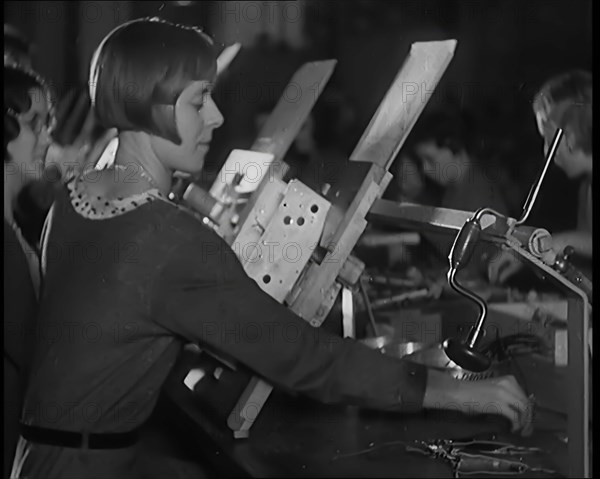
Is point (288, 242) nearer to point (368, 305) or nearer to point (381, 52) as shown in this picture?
point (368, 305)

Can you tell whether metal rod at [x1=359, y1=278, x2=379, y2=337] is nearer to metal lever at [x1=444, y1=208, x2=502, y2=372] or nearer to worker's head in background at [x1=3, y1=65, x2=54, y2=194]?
metal lever at [x1=444, y1=208, x2=502, y2=372]

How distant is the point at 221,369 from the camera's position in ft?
4.12

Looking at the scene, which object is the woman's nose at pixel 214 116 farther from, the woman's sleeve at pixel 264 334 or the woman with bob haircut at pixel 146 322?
the woman's sleeve at pixel 264 334

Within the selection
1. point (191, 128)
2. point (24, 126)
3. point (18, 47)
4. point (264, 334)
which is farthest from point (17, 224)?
point (264, 334)

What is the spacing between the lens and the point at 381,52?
4.22ft

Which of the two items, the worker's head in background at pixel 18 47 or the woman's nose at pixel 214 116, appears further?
the worker's head in background at pixel 18 47

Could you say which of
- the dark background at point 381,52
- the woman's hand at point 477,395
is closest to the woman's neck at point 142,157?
the dark background at point 381,52

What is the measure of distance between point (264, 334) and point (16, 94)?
2.19 ft

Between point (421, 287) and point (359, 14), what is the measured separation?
0.42 meters

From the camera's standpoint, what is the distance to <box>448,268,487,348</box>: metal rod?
1.16 m

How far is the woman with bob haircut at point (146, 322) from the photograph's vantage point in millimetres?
1109

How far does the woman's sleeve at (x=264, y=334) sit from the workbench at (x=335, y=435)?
10 cm

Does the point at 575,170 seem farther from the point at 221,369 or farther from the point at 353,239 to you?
the point at 221,369

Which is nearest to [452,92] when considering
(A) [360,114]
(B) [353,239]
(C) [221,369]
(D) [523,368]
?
(A) [360,114]
